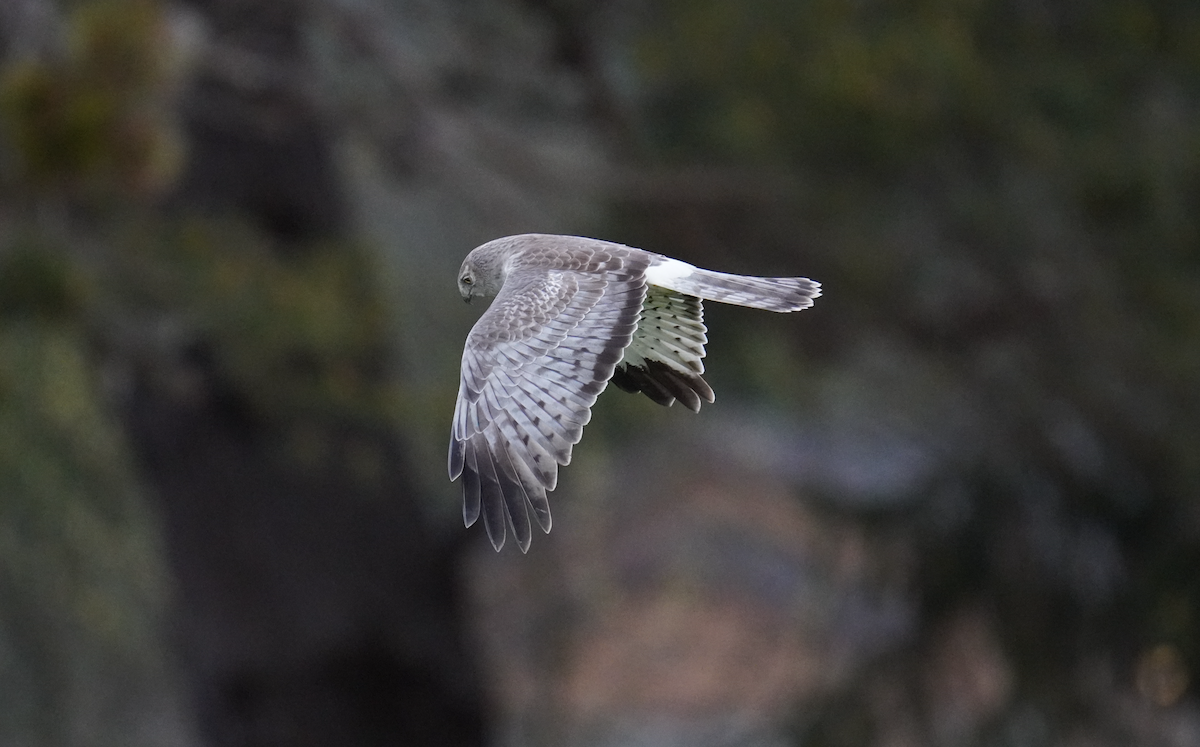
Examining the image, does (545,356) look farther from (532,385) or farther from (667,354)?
(667,354)

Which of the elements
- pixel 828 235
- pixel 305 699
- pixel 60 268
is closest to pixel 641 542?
pixel 305 699

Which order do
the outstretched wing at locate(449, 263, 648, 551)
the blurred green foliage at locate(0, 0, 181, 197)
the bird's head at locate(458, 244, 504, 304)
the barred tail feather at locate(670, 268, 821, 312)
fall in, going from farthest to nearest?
the blurred green foliage at locate(0, 0, 181, 197), the bird's head at locate(458, 244, 504, 304), the barred tail feather at locate(670, 268, 821, 312), the outstretched wing at locate(449, 263, 648, 551)

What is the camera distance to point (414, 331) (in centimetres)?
829

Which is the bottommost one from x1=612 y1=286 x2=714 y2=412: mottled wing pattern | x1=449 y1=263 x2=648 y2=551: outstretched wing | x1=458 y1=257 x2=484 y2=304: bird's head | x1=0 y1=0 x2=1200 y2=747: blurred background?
x1=0 y1=0 x2=1200 y2=747: blurred background

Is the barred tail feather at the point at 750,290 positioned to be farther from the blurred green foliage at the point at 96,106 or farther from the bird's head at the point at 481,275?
the blurred green foliage at the point at 96,106

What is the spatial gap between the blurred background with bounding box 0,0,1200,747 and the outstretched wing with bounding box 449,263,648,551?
224cm

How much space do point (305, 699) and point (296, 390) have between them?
5.26 feet

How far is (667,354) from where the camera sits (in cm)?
320

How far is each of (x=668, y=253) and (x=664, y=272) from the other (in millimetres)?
3121

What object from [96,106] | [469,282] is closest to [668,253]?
[96,106]

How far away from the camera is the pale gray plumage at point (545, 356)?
8.50 feet

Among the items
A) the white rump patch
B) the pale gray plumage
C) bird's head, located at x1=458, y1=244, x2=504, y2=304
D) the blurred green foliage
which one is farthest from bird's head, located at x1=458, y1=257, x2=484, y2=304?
the blurred green foliage

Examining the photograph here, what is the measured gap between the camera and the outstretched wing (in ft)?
8.48

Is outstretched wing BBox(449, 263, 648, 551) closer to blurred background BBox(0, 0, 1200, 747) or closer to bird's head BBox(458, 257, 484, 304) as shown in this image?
bird's head BBox(458, 257, 484, 304)
